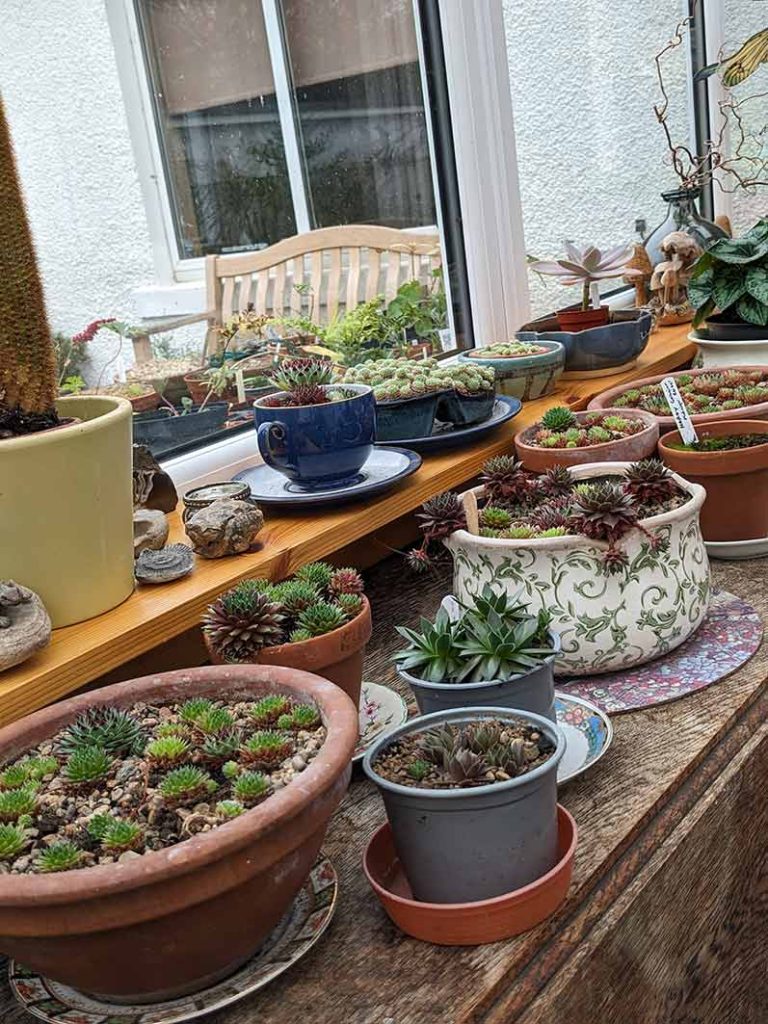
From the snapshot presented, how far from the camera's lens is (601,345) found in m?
1.83

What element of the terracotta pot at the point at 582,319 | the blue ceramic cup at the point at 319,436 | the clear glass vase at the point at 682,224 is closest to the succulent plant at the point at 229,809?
the blue ceramic cup at the point at 319,436

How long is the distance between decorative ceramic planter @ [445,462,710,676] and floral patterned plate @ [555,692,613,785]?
0.24 ft

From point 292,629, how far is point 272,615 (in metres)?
0.04

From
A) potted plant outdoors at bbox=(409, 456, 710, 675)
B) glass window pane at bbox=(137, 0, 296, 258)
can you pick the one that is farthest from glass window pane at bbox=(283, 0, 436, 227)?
potted plant outdoors at bbox=(409, 456, 710, 675)

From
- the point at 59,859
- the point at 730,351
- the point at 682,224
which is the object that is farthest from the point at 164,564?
the point at 682,224

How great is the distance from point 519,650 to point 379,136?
4.08 feet

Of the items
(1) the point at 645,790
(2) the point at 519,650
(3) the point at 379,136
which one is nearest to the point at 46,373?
(2) the point at 519,650

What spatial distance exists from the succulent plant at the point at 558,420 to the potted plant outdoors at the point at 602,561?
0.87 ft

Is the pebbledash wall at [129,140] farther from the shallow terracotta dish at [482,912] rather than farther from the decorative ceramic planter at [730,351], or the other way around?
the shallow terracotta dish at [482,912]

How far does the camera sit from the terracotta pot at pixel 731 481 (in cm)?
136

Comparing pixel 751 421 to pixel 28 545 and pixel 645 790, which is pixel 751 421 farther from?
pixel 28 545

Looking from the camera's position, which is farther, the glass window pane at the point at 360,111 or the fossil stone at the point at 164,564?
the glass window pane at the point at 360,111

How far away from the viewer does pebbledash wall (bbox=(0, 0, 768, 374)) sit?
1.33m

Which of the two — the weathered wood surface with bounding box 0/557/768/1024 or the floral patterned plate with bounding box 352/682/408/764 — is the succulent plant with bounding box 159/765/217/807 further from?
the floral patterned plate with bounding box 352/682/408/764
